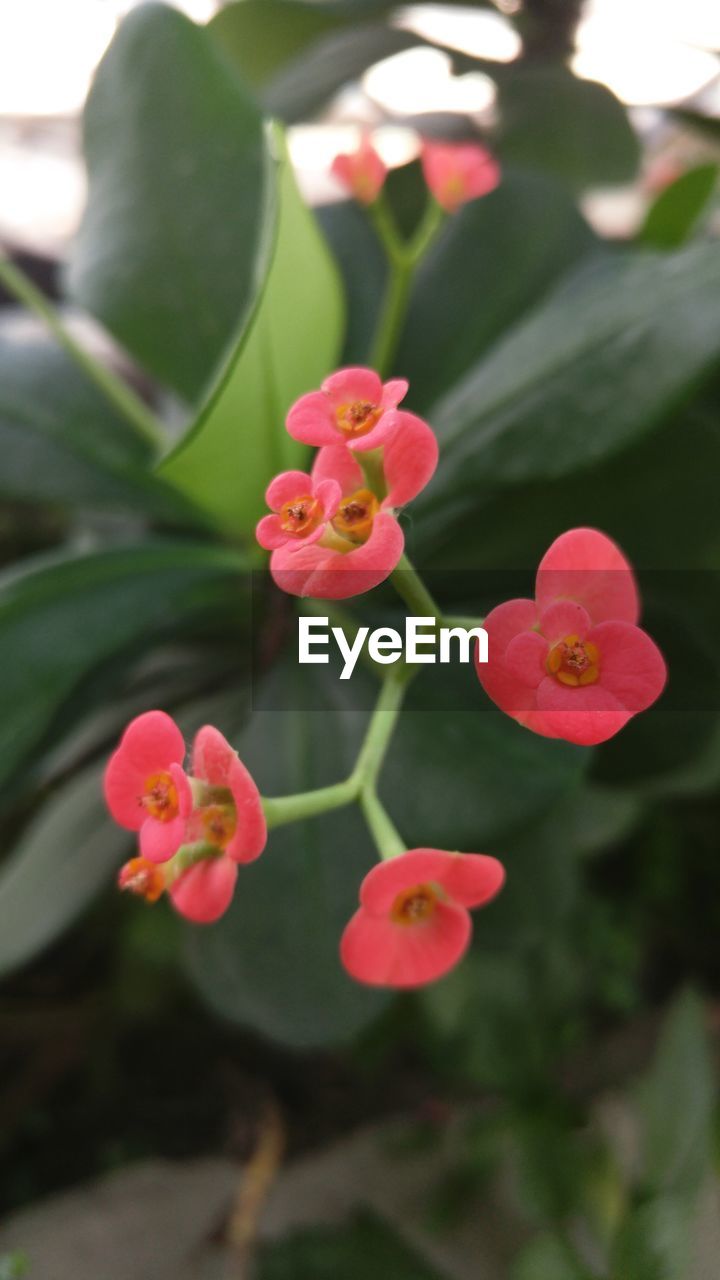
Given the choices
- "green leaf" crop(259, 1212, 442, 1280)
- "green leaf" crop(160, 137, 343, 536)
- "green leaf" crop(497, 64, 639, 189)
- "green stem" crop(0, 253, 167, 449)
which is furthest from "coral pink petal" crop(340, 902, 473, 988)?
"green leaf" crop(497, 64, 639, 189)

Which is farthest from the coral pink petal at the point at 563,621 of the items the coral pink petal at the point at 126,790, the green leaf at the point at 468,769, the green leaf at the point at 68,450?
the green leaf at the point at 68,450

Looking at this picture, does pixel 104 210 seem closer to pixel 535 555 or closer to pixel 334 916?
pixel 535 555

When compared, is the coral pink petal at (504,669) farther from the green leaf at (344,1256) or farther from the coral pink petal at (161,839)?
the green leaf at (344,1256)

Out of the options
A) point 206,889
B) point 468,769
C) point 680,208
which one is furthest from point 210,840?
point 680,208

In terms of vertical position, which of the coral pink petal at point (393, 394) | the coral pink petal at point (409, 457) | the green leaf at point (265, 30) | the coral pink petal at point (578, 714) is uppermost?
the green leaf at point (265, 30)

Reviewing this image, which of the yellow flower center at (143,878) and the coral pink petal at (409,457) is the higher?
the coral pink petal at (409,457)

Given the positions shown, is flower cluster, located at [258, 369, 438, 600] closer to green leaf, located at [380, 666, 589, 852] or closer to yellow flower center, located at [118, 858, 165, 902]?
yellow flower center, located at [118, 858, 165, 902]
